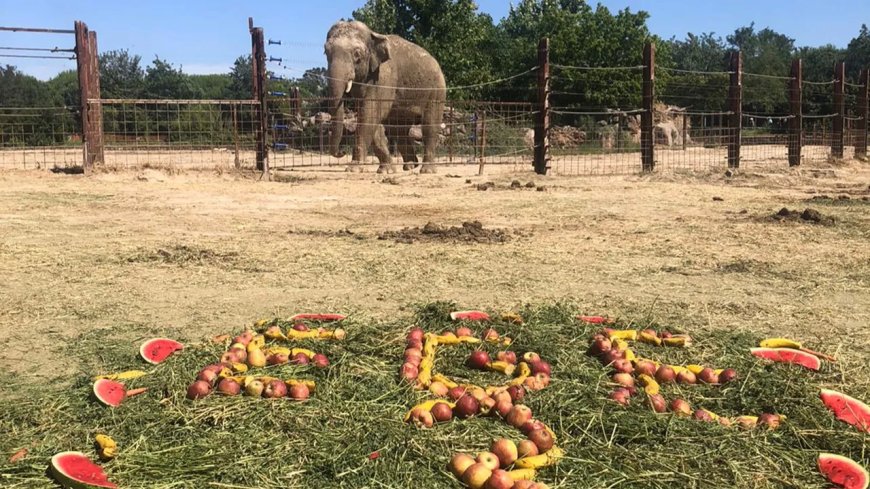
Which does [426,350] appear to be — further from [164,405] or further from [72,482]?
[72,482]

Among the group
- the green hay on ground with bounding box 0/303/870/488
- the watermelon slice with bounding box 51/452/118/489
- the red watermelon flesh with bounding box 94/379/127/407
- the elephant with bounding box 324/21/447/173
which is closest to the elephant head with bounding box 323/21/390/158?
the elephant with bounding box 324/21/447/173

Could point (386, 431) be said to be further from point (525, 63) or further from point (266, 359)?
point (525, 63)

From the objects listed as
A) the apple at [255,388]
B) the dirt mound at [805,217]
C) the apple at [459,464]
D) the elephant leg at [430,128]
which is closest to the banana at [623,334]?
the apple at [459,464]

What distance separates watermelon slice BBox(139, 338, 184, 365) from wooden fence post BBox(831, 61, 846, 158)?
21.1 metres

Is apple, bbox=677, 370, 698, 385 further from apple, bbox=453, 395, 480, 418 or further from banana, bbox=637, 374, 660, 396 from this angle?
apple, bbox=453, 395, 480, 418

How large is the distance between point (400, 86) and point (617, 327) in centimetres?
1390

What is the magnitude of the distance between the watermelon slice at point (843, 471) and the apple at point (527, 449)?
90cm

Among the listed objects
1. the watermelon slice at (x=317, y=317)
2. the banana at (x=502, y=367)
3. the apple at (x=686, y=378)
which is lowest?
the apple at (x=686, y=378)

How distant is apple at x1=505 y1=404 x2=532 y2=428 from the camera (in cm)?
271

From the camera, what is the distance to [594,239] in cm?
719

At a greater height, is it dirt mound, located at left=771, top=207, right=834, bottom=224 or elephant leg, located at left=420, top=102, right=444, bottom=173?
elephant leg, located at left=420, top=102, right=444, bottom=173

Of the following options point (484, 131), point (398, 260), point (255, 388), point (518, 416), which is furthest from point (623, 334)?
point (484, 131)

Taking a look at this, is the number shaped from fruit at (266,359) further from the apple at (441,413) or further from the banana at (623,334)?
the banana at (623,334)

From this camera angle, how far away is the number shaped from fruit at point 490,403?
2.35 metres
